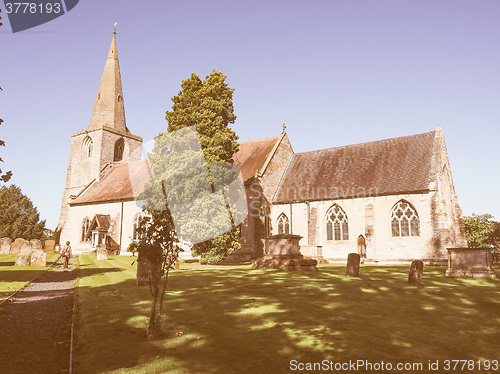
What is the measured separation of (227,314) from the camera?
9203 mm

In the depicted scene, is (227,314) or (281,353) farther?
(227,314)

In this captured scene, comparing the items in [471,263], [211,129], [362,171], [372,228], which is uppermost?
[211,129]

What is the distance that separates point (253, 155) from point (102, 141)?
22.4 metres

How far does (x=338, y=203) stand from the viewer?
30516 mm

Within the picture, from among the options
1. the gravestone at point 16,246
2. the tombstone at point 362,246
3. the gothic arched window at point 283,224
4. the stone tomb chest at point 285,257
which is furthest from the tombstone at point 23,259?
the tombstone at point 362,246

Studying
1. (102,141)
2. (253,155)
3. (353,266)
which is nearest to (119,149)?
(102,141)

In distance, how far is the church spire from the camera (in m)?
48.2

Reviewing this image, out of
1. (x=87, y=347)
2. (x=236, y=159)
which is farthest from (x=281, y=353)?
(x=236, y=159)

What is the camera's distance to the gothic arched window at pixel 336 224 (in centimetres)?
3019

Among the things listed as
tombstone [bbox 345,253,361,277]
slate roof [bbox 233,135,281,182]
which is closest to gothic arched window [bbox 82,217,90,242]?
slate roof [bbox 233,135,281,182]

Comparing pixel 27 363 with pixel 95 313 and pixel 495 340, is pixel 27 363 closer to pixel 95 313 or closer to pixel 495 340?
pixel 95 313

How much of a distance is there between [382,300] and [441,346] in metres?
4.17

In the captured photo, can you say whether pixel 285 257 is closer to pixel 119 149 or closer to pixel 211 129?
pixel 211 129

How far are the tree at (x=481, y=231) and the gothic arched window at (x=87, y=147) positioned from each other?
1806 inches
